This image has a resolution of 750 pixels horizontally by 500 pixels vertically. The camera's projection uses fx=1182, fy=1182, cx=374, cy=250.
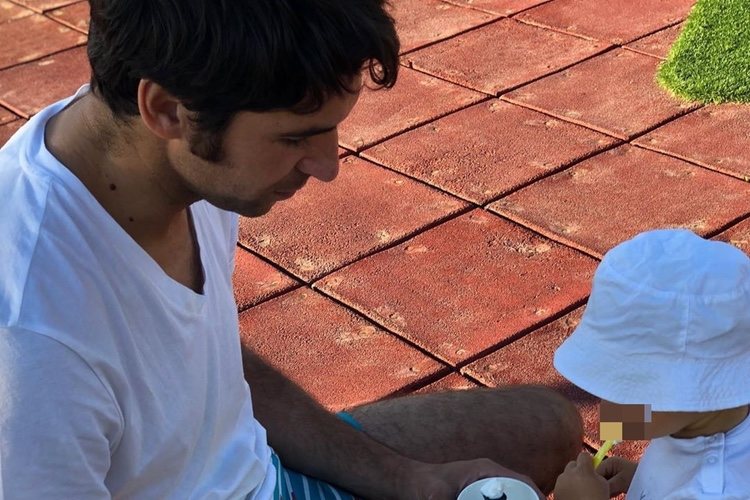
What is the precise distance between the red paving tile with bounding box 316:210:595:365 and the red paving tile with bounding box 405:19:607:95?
122cm

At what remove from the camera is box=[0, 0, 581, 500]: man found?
5.24ft

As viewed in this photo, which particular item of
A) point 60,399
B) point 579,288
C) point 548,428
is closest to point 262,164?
point 60,399

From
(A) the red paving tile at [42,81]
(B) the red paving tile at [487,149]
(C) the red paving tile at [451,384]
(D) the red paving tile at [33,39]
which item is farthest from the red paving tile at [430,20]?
(C) the red paving tile at [451,384]

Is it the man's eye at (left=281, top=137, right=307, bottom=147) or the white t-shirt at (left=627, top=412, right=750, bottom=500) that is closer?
the man's eye at (left=281, top=137, right=307, bottom=147)

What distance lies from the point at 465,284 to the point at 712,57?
1.90 metres

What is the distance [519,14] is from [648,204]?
197 cm

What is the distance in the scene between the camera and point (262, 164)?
182 centimetres

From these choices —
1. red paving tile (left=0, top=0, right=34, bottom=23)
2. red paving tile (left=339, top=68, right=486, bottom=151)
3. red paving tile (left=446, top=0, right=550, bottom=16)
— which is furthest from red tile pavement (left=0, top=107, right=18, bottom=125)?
red paving tile (left=446, top=0, right=550, bottom=16)

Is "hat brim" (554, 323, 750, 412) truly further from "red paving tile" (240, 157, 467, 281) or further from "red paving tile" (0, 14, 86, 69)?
"red paving tile" (0, 14, 86, 69)

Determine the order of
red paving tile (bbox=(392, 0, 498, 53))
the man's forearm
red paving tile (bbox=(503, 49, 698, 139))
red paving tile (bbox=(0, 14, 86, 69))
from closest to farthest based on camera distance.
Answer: the man's forearm, red paving tile (bbox=(503, 49, 698, 139)), red paving tile (bbox=(392, 0, 498, 53)), red paving tile (bbox=(0, 14, 86, 69))

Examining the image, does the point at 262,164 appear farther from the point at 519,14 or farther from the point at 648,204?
the point at 519,14

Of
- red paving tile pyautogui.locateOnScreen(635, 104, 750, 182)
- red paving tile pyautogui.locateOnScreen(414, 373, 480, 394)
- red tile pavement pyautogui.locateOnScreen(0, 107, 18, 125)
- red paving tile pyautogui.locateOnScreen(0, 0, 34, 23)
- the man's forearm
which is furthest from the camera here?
red paving tile pyautogui.locateOnScreen(0, 0, 34, 23)

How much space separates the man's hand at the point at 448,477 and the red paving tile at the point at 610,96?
95.0 inches

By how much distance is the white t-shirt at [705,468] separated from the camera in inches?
75.2
